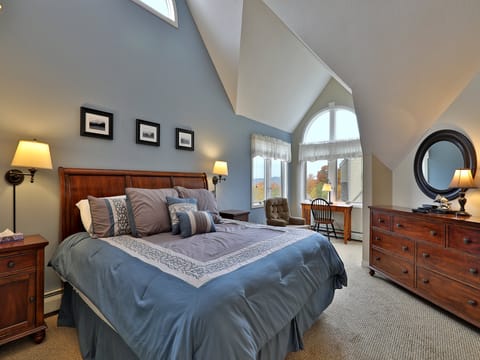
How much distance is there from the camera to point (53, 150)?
2.25 meters

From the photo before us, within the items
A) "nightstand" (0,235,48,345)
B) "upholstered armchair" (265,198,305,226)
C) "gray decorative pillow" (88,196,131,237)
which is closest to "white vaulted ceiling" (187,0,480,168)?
"upholstered armchair" (265,198,305,226)

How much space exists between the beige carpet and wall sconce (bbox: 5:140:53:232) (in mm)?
1026

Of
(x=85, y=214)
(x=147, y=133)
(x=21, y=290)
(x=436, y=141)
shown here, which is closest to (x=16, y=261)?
(x=21, y=290)

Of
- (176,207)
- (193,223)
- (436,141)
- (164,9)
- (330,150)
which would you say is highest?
(164,9)

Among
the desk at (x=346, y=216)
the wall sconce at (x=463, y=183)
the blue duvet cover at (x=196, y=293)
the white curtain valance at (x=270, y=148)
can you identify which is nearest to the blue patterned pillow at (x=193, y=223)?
the blue duvet cover at (x=196, y=293)

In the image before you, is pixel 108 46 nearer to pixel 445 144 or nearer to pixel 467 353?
pixel 445 144

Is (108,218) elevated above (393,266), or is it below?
above

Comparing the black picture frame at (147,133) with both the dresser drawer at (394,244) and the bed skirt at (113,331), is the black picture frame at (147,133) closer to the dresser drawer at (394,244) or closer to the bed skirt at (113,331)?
the bed skirt at (113,331)

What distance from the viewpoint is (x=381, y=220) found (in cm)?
299

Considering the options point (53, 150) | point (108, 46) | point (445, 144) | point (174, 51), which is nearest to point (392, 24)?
point (445, 144)

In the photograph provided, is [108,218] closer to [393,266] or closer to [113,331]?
[113,331]

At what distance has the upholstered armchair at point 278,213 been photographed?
4.23 metres

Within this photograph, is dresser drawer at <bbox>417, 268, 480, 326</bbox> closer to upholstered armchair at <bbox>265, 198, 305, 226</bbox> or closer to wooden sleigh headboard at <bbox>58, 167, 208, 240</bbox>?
upholstered armchair at <bbox>265, 198, 305, 226</bbox>

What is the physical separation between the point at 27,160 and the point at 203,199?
1.64 metres
